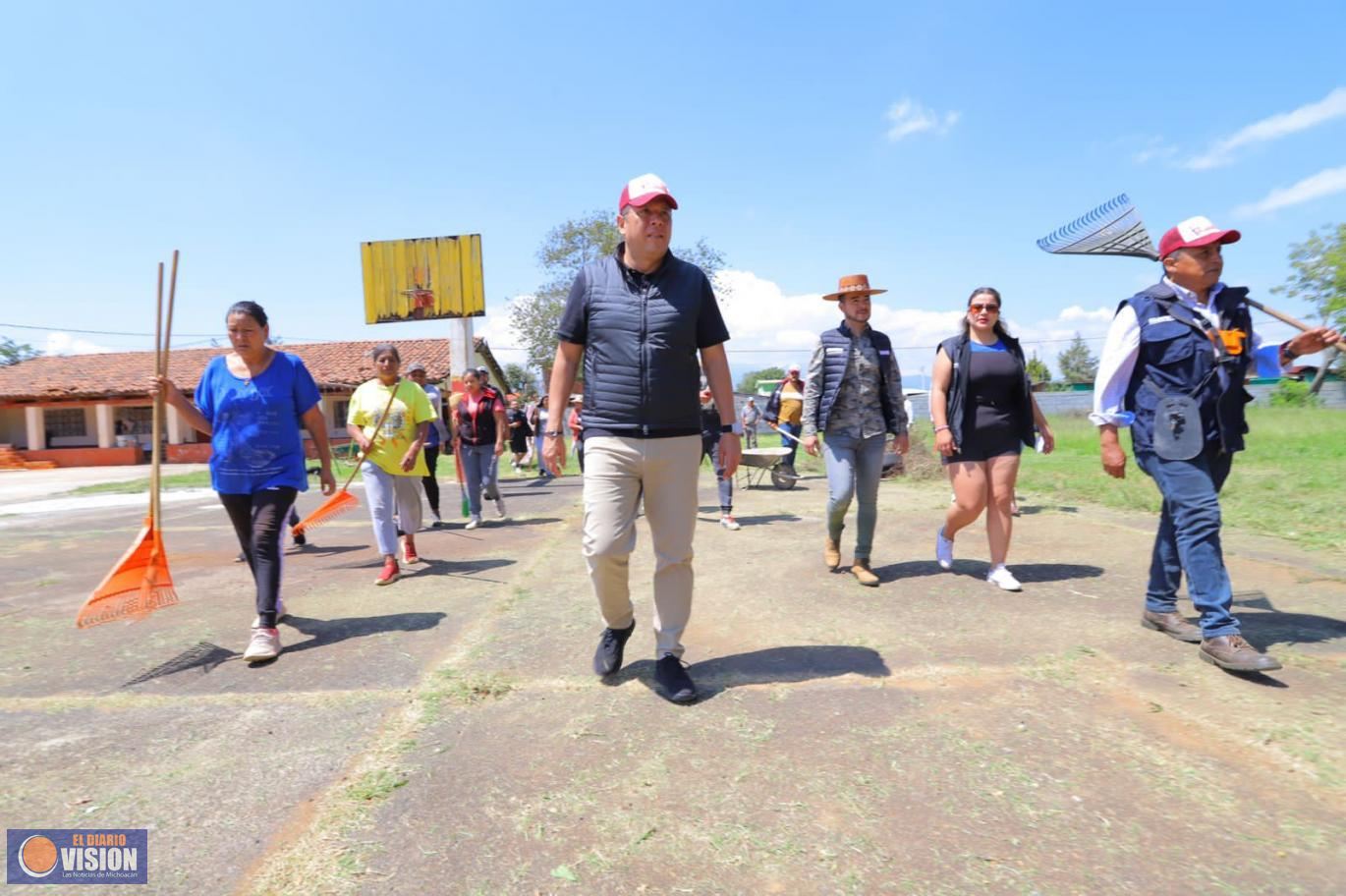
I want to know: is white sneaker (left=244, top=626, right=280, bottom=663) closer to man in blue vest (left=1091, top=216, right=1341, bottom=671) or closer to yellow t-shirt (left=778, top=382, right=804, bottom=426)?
man in blue vest (left=1091, top=216, right=1341, bottom=671)

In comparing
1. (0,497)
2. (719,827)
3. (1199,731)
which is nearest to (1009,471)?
(1199,731)

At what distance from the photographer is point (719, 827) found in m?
2.11

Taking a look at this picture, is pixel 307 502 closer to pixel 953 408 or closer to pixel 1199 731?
pixel 953 408

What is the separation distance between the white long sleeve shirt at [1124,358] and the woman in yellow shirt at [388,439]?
445cm

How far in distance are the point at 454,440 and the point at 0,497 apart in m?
12.9

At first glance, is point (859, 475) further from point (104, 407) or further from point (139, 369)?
point (139, 369)

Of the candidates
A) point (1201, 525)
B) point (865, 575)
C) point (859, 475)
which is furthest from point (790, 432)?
point (1201, 525)

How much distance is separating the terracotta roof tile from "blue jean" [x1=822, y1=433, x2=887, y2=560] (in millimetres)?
25358

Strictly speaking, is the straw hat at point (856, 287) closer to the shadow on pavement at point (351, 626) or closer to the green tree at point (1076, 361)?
the shadow on pavement at point (351, 626)

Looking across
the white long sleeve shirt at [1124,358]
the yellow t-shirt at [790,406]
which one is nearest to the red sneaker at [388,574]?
the white long sleeve shirt at [1124,358]

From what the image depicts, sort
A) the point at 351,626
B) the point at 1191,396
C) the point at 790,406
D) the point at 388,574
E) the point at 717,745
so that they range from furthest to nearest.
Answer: the point at 790,406 → the point at 388,574 → the point at 351,626 → the point at 1191,396 → the point at 717,745

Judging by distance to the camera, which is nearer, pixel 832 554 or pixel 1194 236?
pixel 1194 236

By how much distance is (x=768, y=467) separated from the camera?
10.6 metres

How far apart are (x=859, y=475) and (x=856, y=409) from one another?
1.45 feet
